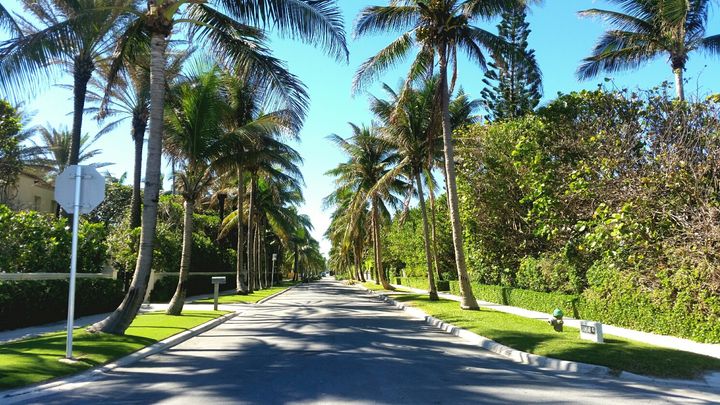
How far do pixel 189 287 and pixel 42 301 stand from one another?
1693 cm

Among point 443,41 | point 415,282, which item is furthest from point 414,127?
point 415,282

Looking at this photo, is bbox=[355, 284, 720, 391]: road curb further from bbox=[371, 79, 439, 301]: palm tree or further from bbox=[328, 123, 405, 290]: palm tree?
bbox=[328, 123, 405, 290]: palm tree

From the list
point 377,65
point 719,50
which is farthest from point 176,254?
point 719,50

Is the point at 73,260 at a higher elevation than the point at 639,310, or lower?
higher

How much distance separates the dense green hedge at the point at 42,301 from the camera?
13.2 metres

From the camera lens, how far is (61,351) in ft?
30.6

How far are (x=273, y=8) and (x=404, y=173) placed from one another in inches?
694

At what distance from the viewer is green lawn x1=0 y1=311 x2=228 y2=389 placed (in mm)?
7527

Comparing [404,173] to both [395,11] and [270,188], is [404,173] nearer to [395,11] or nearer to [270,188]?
[395,11]

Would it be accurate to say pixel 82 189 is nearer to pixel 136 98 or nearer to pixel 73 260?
pixel 73 260

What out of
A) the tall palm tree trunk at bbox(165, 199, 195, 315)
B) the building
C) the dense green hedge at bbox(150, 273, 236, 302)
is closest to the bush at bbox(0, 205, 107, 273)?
the tall palm tree trunk at bbox(165, 199, 195, 315)

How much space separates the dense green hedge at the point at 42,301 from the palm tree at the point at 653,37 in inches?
762

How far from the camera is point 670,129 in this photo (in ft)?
45.8

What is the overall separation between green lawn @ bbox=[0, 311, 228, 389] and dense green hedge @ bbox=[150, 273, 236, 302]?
39.6ft
